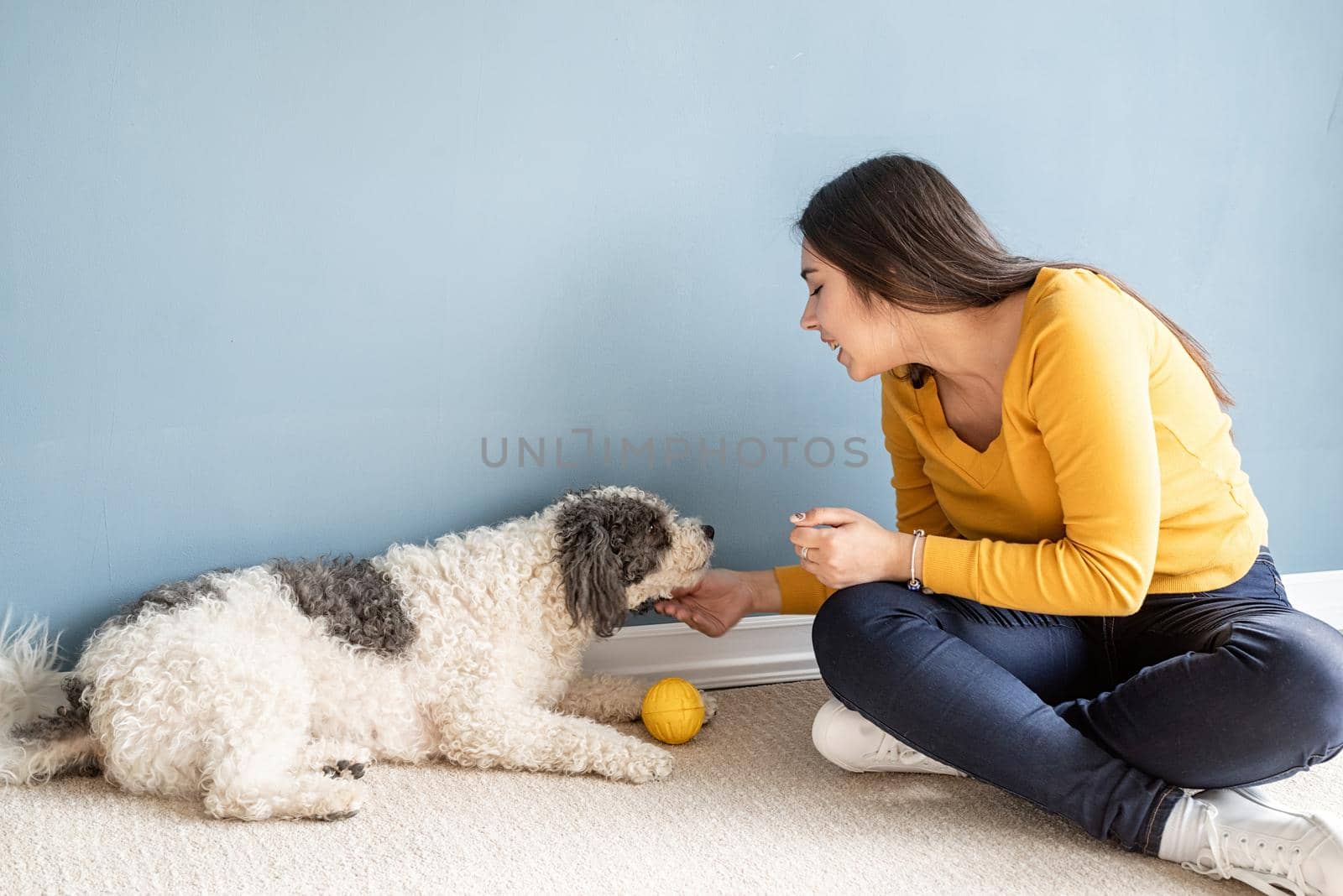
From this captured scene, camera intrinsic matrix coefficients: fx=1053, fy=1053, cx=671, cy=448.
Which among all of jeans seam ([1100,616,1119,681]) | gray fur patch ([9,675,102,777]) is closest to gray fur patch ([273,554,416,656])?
gray fur patch ([9,675,102,777])

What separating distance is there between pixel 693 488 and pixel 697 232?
1.79 ft

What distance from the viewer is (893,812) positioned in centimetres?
177

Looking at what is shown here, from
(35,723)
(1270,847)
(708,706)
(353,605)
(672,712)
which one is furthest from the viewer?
(708,706)

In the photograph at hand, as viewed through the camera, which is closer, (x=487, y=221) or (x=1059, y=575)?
(x=1059, y=575)

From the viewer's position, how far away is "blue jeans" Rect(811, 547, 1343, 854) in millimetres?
1554

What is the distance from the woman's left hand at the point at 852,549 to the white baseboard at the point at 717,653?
580 mm

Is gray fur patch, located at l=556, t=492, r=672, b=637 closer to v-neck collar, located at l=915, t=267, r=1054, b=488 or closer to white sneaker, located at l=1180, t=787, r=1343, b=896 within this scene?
v-neck collar, located at l=915, t=267, r=1054, b=488

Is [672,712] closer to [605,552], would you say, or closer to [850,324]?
[605,552]

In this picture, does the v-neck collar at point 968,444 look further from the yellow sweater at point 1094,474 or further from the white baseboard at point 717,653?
the white baseboard at point 717,653

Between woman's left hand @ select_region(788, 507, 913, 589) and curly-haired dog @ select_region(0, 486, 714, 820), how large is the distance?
291 mm

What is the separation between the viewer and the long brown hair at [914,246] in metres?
1.72

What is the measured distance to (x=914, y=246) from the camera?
1.71 m

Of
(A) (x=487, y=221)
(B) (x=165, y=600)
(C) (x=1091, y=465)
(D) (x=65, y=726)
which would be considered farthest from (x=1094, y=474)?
(D) (x=65, y=726)

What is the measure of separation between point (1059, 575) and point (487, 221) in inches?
47.7
